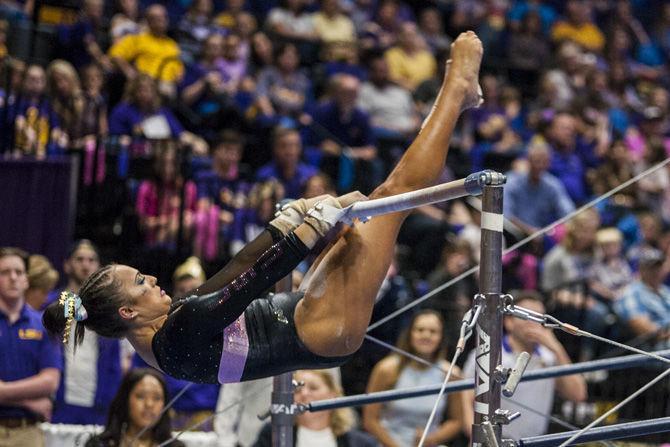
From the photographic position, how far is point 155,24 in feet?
29.2

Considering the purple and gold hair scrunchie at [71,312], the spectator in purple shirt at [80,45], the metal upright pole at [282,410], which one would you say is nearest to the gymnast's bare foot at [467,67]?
the metal upright pole at [282,410]

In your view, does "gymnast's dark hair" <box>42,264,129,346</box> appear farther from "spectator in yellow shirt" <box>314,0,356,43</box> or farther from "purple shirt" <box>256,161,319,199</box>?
"spectator in yellow shirt" <box>314,0,356,43</box>

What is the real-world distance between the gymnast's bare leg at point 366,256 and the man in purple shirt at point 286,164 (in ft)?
12.9

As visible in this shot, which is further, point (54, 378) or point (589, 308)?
point (589, 308)

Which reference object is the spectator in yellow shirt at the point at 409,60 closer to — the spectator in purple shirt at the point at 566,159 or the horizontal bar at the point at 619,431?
the spectator in purple shirt at the point at 566,159

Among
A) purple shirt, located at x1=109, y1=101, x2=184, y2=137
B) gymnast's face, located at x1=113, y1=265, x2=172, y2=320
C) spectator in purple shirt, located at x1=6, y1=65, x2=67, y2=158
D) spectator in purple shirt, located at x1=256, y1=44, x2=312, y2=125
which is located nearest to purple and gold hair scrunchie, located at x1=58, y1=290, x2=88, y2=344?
gymnast's face, located at x1=113, y1=265, x2=172, y2=320

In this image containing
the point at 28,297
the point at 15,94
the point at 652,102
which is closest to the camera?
the point at 28,297

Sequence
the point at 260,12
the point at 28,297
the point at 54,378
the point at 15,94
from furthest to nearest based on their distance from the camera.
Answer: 1. the point at 260,12
2. the point at 15,94
3. the point at 28,297
4. the point at 54,378

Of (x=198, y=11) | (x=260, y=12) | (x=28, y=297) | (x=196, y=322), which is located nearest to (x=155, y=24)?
(x=198, y=11)

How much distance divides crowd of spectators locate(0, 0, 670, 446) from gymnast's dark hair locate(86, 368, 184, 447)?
0.04 ft

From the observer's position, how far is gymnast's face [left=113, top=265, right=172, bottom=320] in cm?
361

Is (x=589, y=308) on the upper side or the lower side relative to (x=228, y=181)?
lower

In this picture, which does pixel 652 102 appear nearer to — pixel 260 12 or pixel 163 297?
pixel 260 12

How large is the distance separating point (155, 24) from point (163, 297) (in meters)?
5.55
